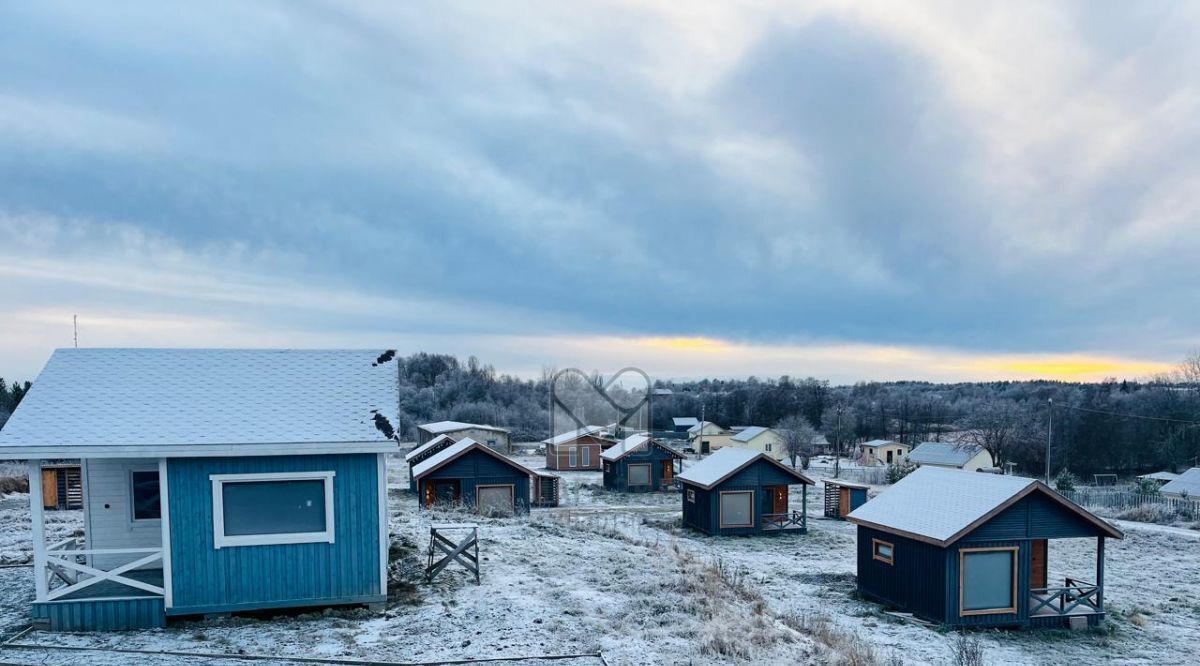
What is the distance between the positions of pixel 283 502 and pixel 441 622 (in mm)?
3403

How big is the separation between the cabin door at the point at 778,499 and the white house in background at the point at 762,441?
3348 cm

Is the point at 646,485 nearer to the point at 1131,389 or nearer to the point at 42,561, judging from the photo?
the point at 42,561

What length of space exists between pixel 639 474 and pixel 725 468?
15.4m

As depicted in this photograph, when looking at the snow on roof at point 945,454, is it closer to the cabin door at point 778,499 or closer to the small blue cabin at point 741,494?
the cabin door at point 778,499

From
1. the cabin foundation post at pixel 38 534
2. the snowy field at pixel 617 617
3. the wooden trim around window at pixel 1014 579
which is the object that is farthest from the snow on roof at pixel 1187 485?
the cabin foundation post at pixel 38 534

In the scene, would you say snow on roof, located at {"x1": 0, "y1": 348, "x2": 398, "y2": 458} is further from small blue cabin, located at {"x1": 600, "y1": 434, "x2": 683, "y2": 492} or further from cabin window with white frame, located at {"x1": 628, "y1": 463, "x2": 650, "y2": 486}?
cabin window with white frame, located at {"x1": 628, "y1": 463, "x2": 650, "y2": 486}

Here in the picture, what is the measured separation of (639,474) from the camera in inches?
1834

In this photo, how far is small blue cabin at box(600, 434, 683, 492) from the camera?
4616cm

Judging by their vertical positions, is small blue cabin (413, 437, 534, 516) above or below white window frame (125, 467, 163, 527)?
below

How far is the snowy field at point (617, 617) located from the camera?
10.7 metres

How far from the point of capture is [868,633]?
16.2 m

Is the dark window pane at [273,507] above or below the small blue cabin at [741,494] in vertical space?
above

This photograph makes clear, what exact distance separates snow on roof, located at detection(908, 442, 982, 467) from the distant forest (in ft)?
23.7

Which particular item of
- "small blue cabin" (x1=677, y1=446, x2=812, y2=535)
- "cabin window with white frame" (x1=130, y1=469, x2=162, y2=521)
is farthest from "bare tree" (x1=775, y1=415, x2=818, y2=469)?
"cabin window with white frame" (x1=130, y1=469, x2=162, y2=521)
